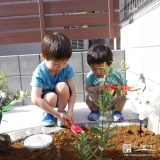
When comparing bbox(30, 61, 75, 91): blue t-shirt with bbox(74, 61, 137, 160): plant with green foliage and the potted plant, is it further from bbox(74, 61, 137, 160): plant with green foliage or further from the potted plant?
bbox(74, 61, 137, 160): plant with green foliage

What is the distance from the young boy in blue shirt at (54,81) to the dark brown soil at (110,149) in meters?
0.20

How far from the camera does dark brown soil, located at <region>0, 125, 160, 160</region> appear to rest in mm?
1025

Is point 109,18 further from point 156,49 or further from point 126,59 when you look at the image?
point 156,49

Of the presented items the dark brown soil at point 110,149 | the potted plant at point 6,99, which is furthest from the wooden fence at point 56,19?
the potted plant at point 6,99

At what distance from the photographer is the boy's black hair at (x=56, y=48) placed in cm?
141

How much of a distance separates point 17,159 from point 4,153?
0.39 ft

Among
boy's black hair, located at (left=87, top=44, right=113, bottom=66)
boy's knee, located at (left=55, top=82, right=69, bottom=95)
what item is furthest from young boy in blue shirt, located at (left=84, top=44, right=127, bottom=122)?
boy's knee, located at (left=55, top=82, right=69, bottom=95)

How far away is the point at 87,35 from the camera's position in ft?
10.5

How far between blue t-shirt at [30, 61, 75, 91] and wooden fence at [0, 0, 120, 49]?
1.56 meters

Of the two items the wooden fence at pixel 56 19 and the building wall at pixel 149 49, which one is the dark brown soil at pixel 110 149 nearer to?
the building wall at pixel 149 49

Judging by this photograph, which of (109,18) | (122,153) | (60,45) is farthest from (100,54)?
(109,18)

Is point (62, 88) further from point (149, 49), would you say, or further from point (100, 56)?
point (149, 49)

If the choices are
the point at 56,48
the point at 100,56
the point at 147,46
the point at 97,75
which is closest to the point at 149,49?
the point at 147,46

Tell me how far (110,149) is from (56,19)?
8.48 feet
